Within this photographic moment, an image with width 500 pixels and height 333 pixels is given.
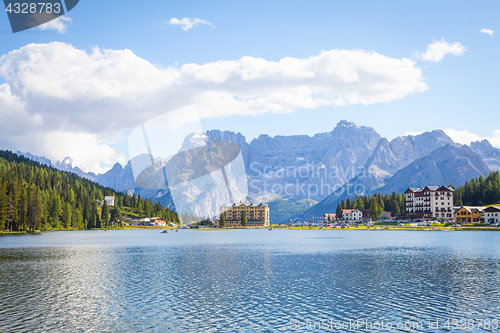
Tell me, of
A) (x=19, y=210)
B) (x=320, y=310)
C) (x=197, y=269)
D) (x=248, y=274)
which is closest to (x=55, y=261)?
(x=197, y=269)

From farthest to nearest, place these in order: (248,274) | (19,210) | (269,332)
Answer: (19,210), (248,274), (269,332)

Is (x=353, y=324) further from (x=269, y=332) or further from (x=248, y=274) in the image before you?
(x=248, y=274)

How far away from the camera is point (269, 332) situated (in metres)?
31.5

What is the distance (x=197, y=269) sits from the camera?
68062mm

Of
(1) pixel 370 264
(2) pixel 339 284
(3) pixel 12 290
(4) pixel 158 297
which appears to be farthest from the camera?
(1) pixel 370 264

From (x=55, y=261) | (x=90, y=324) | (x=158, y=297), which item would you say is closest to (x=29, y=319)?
(x=90, y=324)

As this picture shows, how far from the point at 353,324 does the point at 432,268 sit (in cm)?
3900

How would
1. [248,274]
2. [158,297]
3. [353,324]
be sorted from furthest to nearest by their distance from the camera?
[248,274] → [158,297] → [353,324]

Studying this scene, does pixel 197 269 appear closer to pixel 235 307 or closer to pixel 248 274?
pixel 248 274

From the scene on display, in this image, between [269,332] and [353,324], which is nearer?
[269,332]

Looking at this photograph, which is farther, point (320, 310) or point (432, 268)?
point (432, 268)

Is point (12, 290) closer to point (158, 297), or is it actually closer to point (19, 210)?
point (158, 297)

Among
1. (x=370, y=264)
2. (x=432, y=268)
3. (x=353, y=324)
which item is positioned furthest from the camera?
(x=370, y=264)

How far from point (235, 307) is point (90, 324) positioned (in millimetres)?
13631
